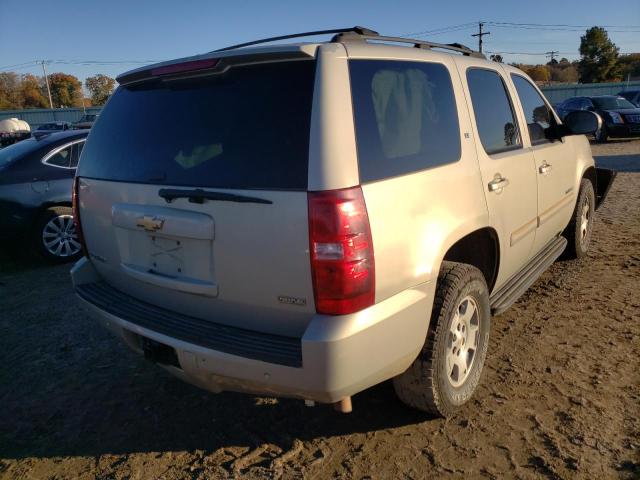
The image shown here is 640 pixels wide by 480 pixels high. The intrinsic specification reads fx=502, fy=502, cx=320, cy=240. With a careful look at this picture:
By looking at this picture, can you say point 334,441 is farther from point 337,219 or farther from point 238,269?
point 337,219

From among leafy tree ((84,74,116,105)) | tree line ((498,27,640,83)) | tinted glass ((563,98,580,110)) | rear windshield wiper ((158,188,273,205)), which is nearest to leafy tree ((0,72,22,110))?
leafy tree ((84,74,116,105))

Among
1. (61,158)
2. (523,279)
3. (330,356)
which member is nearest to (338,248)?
(330,356)

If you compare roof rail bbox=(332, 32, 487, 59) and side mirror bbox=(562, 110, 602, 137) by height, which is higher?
roof rail bbox=(332, 32, 487, 59)

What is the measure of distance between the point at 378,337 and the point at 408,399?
0.69m

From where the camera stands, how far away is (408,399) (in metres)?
2.60

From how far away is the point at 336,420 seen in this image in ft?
9.17

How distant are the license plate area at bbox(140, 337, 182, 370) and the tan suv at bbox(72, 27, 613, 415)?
1cm

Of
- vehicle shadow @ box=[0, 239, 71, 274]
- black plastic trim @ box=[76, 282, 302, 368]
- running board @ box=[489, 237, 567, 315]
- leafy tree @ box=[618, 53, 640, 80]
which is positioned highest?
leafy tree @ box=[618, 53, 640, 80]

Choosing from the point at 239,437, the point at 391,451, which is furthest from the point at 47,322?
the point at 391,451

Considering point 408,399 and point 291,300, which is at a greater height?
point 291,300

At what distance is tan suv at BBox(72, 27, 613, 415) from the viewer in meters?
2.01

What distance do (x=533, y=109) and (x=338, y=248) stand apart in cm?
293

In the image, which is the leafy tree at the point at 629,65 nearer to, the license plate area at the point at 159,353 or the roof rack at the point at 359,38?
the roof rack at the point at 359,38

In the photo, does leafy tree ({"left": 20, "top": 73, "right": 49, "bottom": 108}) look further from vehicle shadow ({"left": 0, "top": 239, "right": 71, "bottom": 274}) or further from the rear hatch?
the rear hatch
